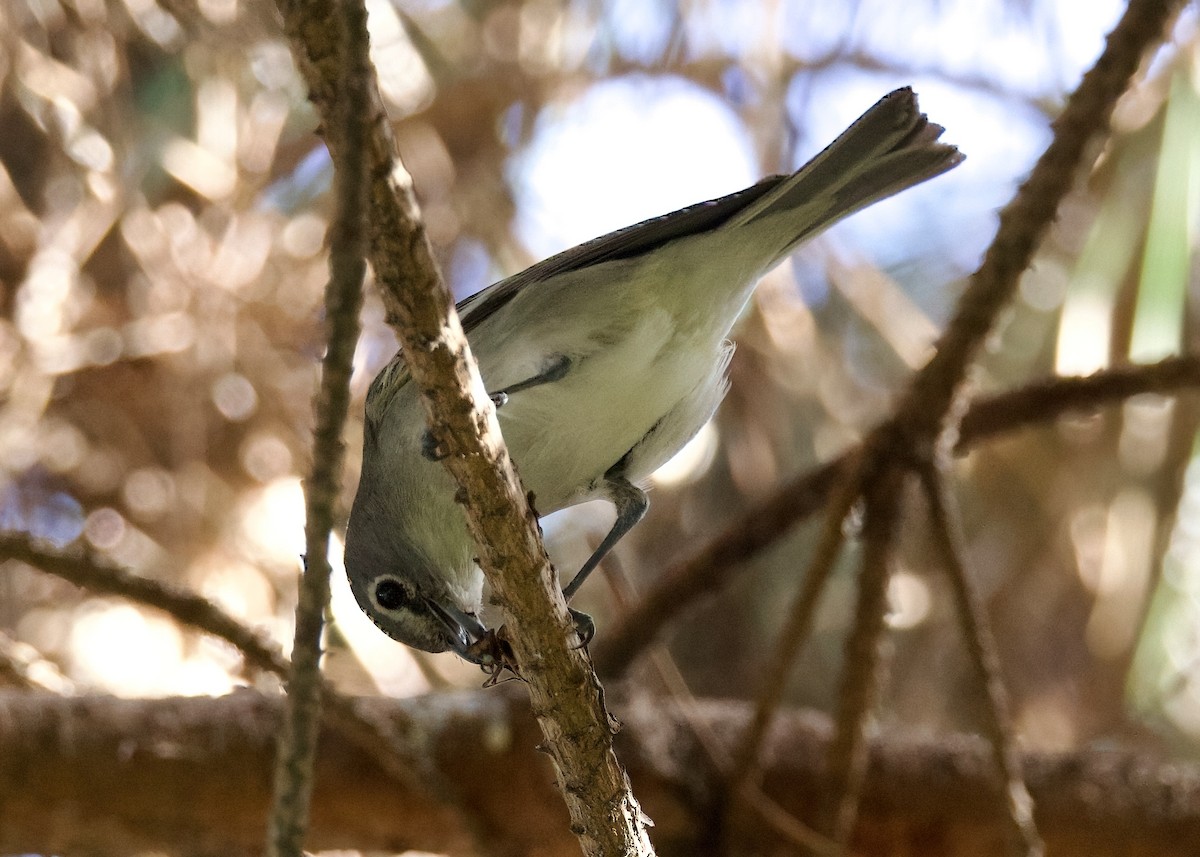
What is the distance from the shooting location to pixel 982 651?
262 cm

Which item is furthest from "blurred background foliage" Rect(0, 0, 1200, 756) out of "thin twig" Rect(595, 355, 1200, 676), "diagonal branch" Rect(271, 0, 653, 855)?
"diagonal branch" Rect(271, 0, 653, 855)

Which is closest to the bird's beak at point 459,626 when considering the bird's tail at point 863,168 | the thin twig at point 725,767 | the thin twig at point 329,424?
the thin twig at point 725,767

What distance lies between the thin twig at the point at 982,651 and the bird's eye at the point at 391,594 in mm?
1272

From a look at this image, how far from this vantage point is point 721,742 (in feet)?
10.1

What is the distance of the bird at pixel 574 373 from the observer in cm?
255

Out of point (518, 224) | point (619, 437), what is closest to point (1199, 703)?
point (619, 437)

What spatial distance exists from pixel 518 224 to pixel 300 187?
87cm

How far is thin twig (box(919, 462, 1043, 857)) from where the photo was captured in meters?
2.49

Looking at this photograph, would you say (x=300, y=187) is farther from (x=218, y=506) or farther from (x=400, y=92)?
(x=218, y=506)

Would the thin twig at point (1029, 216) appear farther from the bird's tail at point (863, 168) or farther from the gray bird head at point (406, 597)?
the gray bird head at point (406, 597)

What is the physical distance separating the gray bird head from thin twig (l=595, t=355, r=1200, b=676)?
827 mm

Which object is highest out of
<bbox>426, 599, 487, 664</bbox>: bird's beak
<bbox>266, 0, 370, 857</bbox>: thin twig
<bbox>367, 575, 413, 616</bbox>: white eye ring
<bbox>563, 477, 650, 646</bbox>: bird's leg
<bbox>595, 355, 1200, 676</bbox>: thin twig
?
<bbox>595, 355, 1200, 676</bbox>: thin twig

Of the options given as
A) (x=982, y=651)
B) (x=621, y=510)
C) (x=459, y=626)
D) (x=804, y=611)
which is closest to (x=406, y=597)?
(x=459, y=626)

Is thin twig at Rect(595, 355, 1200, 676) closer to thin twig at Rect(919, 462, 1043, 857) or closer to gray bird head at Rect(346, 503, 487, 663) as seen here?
thin twig at Rect(919, 462, 1043, 857)
